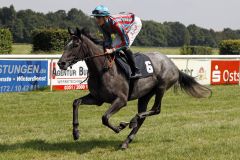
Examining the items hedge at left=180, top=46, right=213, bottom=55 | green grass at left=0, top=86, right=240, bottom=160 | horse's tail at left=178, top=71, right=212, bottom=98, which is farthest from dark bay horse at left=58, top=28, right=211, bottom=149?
hedge at left=180, top=46, right=213, bottom=55

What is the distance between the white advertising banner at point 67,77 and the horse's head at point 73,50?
7.74 m

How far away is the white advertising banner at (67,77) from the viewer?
1421 cm

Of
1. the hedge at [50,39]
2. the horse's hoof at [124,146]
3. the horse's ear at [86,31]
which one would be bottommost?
the hedge at [50,39]

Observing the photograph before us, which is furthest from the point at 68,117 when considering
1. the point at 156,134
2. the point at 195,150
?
the point at 195,150

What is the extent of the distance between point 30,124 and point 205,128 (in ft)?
10.00

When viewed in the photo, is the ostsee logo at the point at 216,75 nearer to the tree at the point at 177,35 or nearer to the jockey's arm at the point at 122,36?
the jockey's arm at the point at 122,36

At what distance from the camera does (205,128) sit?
843 centimetres

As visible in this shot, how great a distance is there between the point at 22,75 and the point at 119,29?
7.47 m

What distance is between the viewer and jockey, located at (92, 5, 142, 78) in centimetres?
642

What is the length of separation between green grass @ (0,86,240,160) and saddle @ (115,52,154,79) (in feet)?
3.27

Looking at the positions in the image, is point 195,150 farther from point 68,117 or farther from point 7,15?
point 7,15

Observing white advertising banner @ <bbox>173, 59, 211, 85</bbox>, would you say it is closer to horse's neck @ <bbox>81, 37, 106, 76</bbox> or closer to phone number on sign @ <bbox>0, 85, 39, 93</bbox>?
phone number on sign @ <bbox>0, 85, 39, 93</bbox>

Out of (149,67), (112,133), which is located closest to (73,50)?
(149,67)

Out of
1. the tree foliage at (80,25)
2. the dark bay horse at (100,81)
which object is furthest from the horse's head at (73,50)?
the tree foliage at (80,25)
